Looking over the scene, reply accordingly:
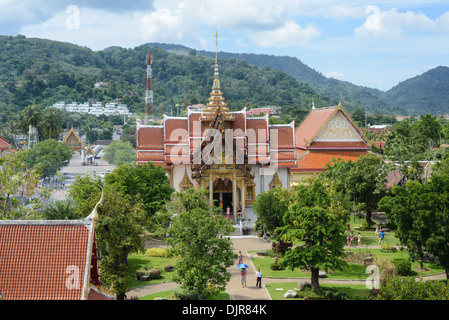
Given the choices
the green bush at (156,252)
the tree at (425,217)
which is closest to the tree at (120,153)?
the green bush at (156,252)

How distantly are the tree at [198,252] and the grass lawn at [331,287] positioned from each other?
3.05 m

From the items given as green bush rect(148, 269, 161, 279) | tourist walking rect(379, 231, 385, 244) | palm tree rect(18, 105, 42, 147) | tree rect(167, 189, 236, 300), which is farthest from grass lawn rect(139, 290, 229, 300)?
palm tree rect(18, 105, 42, 147)

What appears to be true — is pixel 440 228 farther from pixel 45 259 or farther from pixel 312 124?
pixel 312 124

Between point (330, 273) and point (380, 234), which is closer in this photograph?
point (330, 273)

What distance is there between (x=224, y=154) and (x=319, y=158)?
12710 mm

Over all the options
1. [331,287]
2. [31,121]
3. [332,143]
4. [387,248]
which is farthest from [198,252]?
[31,121]

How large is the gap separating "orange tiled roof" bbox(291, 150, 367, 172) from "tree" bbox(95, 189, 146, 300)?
87.7 feet

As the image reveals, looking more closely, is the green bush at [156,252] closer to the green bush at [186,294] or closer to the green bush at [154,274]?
the green bush at [154,274]

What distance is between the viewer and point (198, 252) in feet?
68.8

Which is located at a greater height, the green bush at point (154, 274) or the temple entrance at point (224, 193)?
the temple entrance at point (224, 193)

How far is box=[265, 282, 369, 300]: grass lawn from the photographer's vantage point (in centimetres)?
2267

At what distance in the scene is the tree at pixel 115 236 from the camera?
20844 mm
